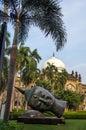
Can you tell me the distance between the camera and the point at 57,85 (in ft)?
251

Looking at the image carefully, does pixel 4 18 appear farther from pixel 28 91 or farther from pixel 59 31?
pixel 28 91

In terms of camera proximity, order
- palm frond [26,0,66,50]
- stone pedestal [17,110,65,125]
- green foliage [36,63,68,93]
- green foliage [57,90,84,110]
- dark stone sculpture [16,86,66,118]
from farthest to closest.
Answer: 1. green foliage [57,90,84,110]
2. green foliage [36,63,68,93]
3. dark stone sculpture [16,86,66,118]
4. stone pedestal [17,110,65,125]
5. palm frond [26,0,66,50]

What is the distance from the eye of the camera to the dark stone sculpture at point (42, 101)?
3155 centimetres

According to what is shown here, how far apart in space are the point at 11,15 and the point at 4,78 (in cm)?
2243

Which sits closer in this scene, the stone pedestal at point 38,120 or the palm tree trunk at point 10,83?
the palm tree trunk at point 10,83

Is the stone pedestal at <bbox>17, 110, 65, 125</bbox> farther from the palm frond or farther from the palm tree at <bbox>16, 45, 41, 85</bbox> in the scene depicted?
the palm tree at <bbox>16, 45, 41, 85</bbox>

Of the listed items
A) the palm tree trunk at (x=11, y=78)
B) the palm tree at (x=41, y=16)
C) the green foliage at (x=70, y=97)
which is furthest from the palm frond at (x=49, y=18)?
the green foliage at (x=70, y=97)

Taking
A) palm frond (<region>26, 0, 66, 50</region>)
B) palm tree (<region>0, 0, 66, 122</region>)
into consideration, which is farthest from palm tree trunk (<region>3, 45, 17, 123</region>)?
palm frond (<region>26, 0, 66, 50</region>)

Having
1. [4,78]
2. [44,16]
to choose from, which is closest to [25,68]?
[4,78]

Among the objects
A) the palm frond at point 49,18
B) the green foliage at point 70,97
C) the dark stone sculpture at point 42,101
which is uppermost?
the palm frond at point 49,18

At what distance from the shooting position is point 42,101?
104 feet

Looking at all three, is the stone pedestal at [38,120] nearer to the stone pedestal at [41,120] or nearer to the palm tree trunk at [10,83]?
the stone pedestal at [41,120]

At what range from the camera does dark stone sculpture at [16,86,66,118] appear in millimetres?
31547

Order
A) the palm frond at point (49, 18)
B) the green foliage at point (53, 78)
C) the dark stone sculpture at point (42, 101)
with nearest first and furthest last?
the palm frond at point (49, 18) < the dark stone sculpture at point (42, 101) < the green foliage at point (53, 78)
